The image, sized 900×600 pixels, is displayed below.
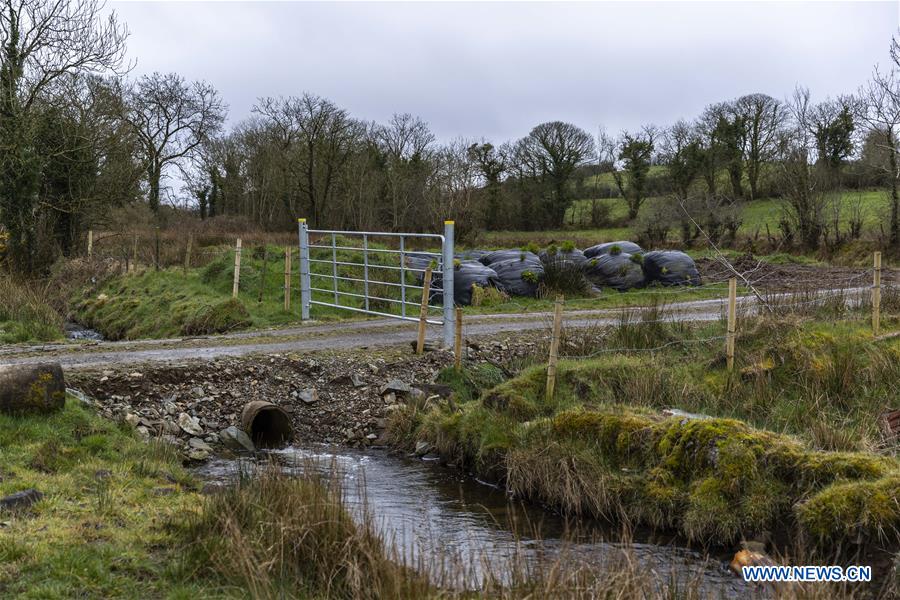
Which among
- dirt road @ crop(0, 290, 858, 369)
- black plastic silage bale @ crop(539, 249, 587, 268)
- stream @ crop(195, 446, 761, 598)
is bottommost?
stream @ crop(195, 446, 761, 598)

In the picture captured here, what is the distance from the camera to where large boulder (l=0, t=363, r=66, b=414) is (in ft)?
23.5

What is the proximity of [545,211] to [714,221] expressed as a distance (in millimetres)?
13787

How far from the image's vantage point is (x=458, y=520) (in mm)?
6668

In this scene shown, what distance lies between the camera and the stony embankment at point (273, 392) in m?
8.66

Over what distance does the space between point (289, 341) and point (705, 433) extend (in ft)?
22.9

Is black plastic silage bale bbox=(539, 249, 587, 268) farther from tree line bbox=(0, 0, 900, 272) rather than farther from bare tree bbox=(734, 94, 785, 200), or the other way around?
bare tree bbox=(734, 94, 785, 200)

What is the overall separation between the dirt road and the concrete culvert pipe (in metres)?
1.71

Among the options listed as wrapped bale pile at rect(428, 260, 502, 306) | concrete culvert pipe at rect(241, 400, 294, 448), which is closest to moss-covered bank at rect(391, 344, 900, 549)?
concrete culvert pipe at rect(241, 400, 294, 448)

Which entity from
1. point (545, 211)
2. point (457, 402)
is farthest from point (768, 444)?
point (545, 211)

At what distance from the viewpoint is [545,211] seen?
1676 inches

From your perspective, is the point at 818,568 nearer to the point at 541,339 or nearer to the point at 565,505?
the point at 565,505

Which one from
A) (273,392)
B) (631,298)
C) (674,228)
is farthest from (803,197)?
(273,392)

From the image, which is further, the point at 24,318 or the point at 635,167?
the point at 635,167

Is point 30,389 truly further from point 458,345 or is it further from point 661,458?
point 661,458
